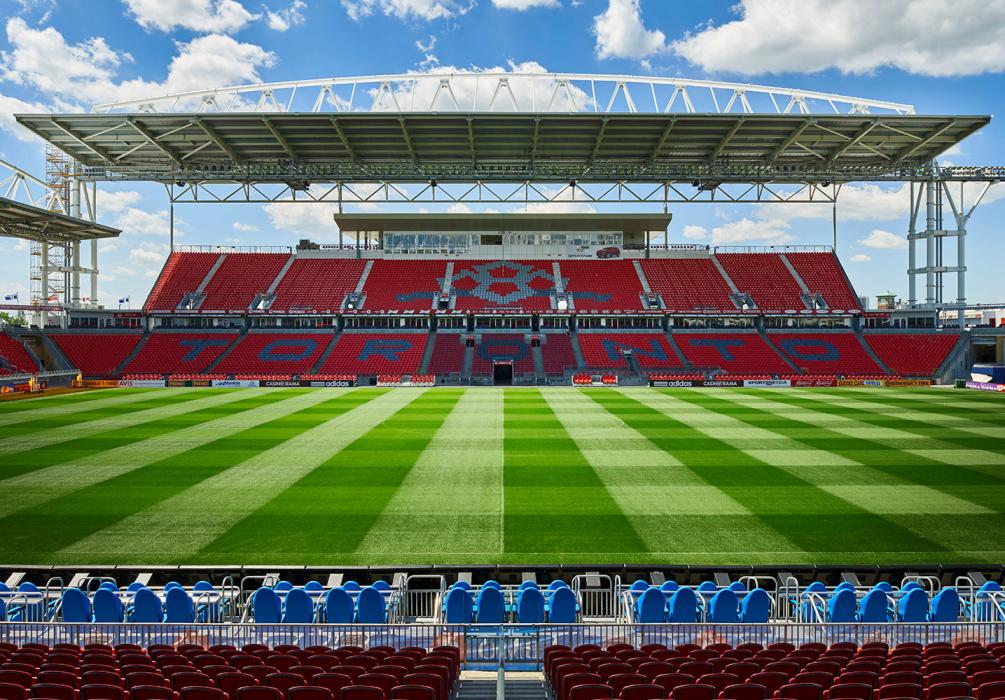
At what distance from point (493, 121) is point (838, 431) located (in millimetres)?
31777

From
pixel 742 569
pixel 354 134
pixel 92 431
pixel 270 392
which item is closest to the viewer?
pixel 742 569

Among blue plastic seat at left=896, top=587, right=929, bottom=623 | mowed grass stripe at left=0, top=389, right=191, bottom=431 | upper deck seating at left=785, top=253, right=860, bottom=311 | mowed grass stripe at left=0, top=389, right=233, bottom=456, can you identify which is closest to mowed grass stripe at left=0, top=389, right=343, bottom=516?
mowed grass stripe at left=0, top=389, right=233, bottom=456

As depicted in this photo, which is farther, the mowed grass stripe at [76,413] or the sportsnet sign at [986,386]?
the sportsnet sign at [986,386]

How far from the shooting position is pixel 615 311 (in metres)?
60.1

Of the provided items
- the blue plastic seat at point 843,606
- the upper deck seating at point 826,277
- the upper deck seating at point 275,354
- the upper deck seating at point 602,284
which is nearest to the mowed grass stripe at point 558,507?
the blue plastic seat at point 843,606

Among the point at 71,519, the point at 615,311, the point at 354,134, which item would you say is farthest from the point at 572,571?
the point at 615,311

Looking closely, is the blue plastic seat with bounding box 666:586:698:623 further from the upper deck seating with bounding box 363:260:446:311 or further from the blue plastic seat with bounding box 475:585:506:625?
the upper deck seating with bounding box 363:260:446:311

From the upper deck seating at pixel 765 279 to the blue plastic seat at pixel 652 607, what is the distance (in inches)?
2235

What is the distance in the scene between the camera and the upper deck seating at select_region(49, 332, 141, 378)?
170ft

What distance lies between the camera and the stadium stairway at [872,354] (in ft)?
173

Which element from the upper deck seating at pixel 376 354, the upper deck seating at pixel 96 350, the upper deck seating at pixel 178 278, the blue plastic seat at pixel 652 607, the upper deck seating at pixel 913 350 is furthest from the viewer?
the upper deck seating at pixel 178 278

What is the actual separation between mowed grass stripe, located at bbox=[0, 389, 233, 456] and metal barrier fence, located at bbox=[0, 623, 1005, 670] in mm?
18816

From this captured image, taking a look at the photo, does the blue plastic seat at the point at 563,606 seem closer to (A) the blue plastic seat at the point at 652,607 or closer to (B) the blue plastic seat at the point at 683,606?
(A) the blue plastic seat at the point at 652,607

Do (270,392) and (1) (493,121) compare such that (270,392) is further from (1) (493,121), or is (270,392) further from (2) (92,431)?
(1) (493,121)
